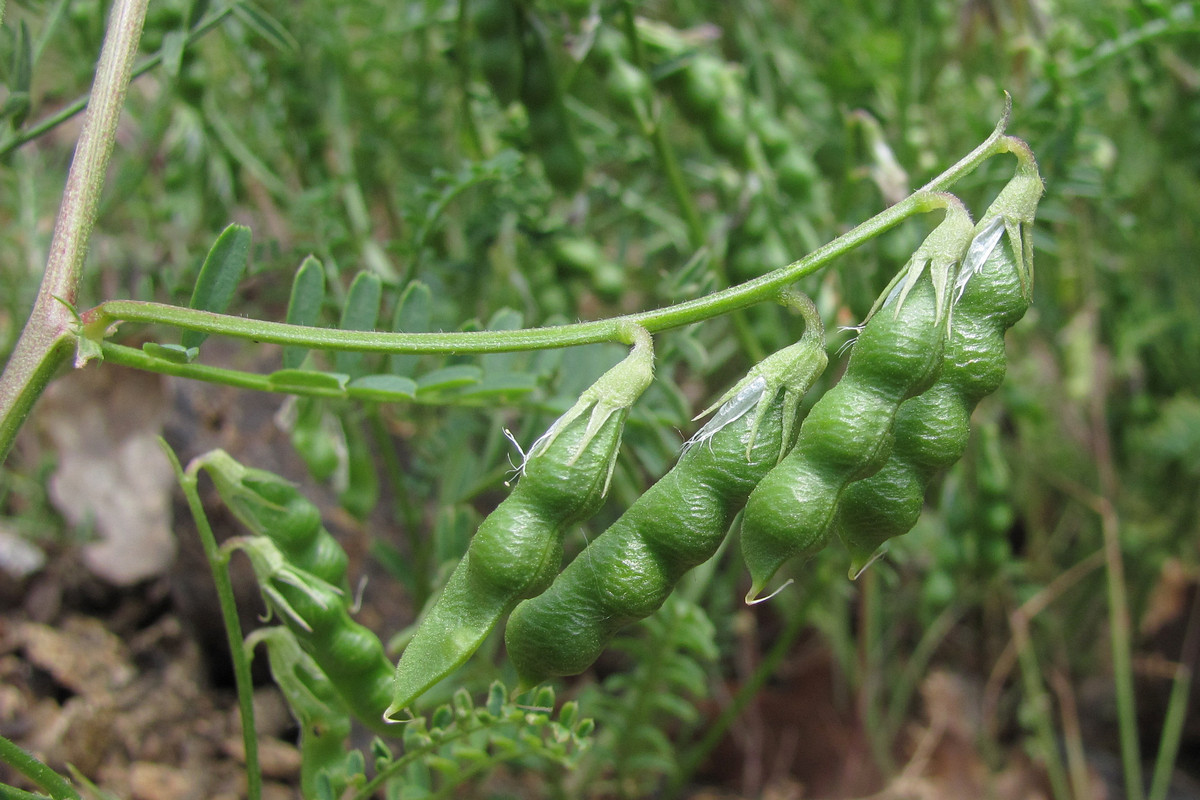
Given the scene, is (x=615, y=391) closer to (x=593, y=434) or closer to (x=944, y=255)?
(x=593, y=434)

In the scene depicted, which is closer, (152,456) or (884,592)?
(152,456)

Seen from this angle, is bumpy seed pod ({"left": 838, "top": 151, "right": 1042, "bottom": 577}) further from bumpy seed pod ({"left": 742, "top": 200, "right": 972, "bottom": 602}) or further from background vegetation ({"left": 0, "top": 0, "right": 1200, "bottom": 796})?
background vegetation ({"left": 0, "top": 0, "right": 1200, "bottom": 796})

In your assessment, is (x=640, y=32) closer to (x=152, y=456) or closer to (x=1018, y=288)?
(x=1018, y=288)

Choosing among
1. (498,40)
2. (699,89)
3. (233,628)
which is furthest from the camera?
(699,89)

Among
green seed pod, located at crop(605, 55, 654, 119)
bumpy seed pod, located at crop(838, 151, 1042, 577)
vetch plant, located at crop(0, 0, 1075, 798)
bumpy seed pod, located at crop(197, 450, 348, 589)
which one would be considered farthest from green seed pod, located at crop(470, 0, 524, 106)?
bumpy seed pod, located at crop(838, 151, 1042, 577)

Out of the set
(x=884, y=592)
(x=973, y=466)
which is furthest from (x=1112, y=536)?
(x=884, y=592)

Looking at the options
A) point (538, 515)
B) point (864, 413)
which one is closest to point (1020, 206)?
point (864, 413)
